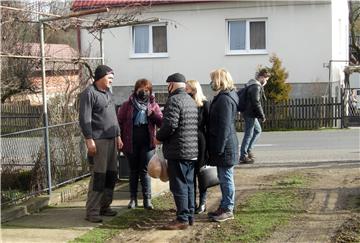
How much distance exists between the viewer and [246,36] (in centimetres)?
2342

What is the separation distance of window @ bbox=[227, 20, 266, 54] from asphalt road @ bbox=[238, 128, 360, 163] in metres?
4.72

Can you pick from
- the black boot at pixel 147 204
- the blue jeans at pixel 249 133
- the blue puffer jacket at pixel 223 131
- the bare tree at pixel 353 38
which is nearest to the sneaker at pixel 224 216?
the blue puffer jacket at pixel 223 131

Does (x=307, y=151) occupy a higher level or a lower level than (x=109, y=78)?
lower

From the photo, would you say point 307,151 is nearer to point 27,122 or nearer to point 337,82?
point 27,122

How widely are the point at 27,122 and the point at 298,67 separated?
12880 mm

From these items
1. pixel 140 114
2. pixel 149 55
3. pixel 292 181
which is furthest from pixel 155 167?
pixel 149 55

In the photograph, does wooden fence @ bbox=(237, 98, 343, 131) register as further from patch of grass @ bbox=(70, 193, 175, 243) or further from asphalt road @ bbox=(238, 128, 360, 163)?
patch of grass @ bbox=(70, 193, 175, 243)

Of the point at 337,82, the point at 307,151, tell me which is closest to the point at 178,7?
the point at 337,82

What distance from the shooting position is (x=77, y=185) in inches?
371

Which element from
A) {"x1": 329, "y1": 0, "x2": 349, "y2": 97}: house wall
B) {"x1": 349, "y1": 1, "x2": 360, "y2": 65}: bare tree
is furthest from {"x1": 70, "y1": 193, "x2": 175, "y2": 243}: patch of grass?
{"x1": 349, "y1": 1, "x2": 360, "y2": 65}: bare tree

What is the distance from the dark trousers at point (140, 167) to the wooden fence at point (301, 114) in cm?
1325

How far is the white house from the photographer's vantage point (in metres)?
22.7

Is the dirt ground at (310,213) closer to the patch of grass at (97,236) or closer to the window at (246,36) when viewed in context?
the patch of grass at (97,236)

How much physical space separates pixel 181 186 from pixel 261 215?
1162 mm
